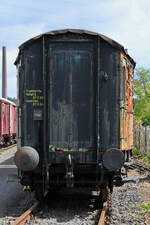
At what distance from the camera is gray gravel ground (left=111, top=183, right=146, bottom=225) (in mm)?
6771

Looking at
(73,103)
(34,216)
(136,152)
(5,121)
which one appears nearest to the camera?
(34,216)

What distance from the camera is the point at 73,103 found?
7629 millimetres

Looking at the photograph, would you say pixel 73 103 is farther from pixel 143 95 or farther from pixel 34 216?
pixel 143 95

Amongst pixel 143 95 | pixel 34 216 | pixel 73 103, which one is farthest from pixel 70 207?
pixel 143 95

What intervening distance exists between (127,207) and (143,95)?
47.6 meters

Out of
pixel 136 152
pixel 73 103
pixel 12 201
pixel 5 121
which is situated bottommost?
pixel 12 201

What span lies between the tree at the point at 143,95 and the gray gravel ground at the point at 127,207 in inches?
1663

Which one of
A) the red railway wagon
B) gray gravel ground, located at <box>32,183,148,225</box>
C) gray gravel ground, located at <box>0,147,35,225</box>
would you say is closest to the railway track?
gray gravel ground, located at <box>32,183,148,225</box>

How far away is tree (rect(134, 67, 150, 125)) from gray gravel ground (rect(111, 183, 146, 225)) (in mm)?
42236

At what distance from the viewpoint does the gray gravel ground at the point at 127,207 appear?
6.77 meters

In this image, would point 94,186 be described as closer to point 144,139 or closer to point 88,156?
point 88,156

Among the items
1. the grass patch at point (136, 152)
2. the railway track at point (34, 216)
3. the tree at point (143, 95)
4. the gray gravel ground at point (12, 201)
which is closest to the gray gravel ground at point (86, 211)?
the railway track at point (34, 216)

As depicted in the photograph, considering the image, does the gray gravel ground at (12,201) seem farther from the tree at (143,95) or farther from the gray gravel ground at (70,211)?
the tree at (143,95)

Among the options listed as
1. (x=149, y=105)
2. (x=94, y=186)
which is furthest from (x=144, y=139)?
(x=149, y=105)
